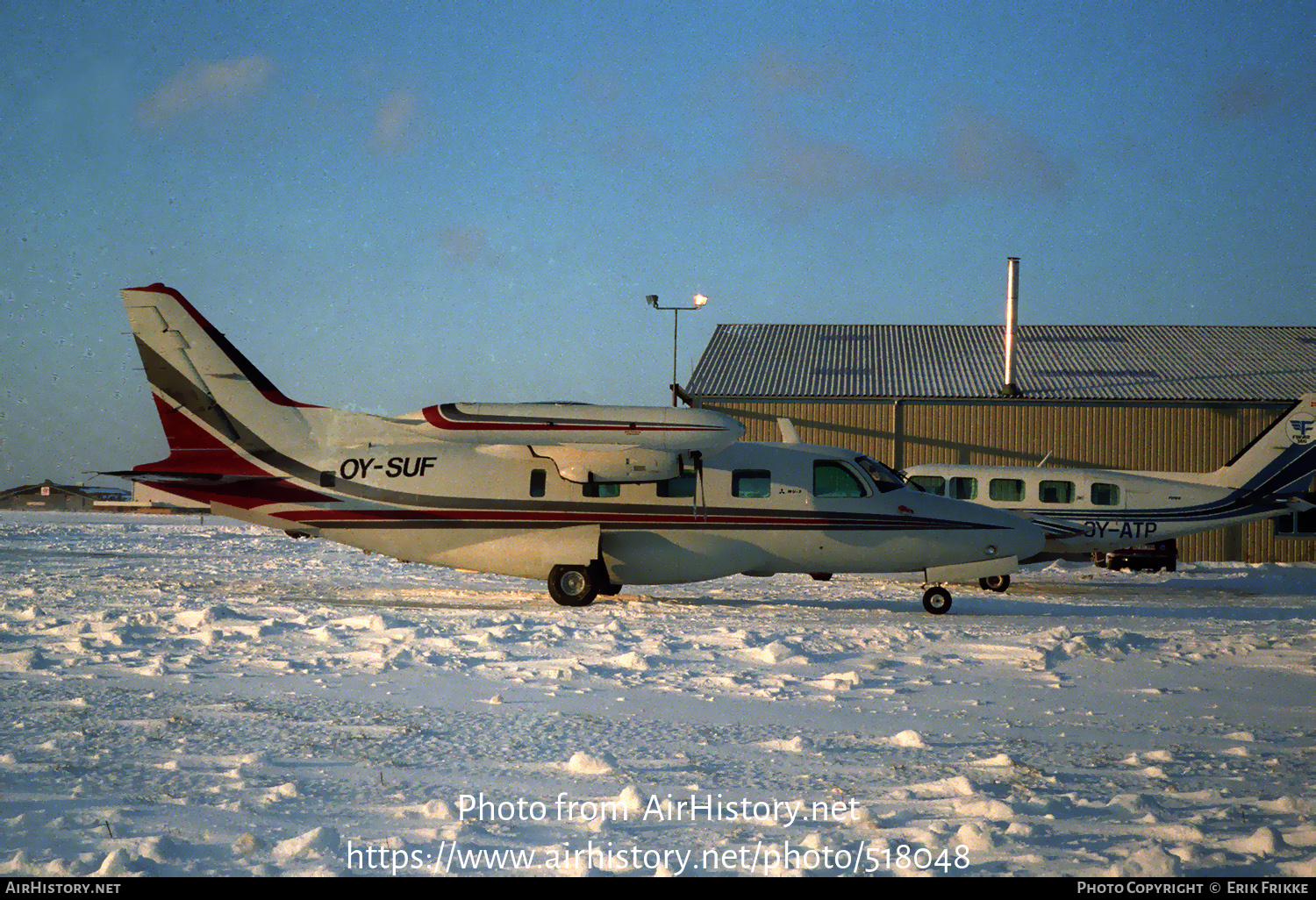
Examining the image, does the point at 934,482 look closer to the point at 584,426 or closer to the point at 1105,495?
the point at 1105,495

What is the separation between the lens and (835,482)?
14.8 m

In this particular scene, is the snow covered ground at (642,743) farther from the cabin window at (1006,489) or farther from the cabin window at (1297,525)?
the cabin window at (1297,525)

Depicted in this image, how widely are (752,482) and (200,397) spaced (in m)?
8.69

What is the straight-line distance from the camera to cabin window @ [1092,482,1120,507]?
69.6 feet

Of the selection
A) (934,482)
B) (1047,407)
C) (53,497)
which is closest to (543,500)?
(934,482)

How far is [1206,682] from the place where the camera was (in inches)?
341

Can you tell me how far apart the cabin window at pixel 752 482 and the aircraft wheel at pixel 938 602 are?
9.22 ft

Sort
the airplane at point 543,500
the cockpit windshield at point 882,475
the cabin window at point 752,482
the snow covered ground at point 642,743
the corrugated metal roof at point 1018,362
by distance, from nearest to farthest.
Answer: the snow covered ground at point 642,743 → the airplane at point 543,500 → the cabin window at point 752,482 → the cockpit windshield at point 882,475 → the corrugated metal roof at point 1018,362

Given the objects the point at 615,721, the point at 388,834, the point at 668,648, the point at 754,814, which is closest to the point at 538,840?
the point at 388,834

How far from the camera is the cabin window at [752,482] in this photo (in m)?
14.6

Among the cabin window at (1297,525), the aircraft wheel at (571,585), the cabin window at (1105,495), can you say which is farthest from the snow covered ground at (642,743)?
the cabin window at (1297,525)

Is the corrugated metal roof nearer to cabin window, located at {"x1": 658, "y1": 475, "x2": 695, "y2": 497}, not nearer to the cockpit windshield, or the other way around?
the cockpit windshield
